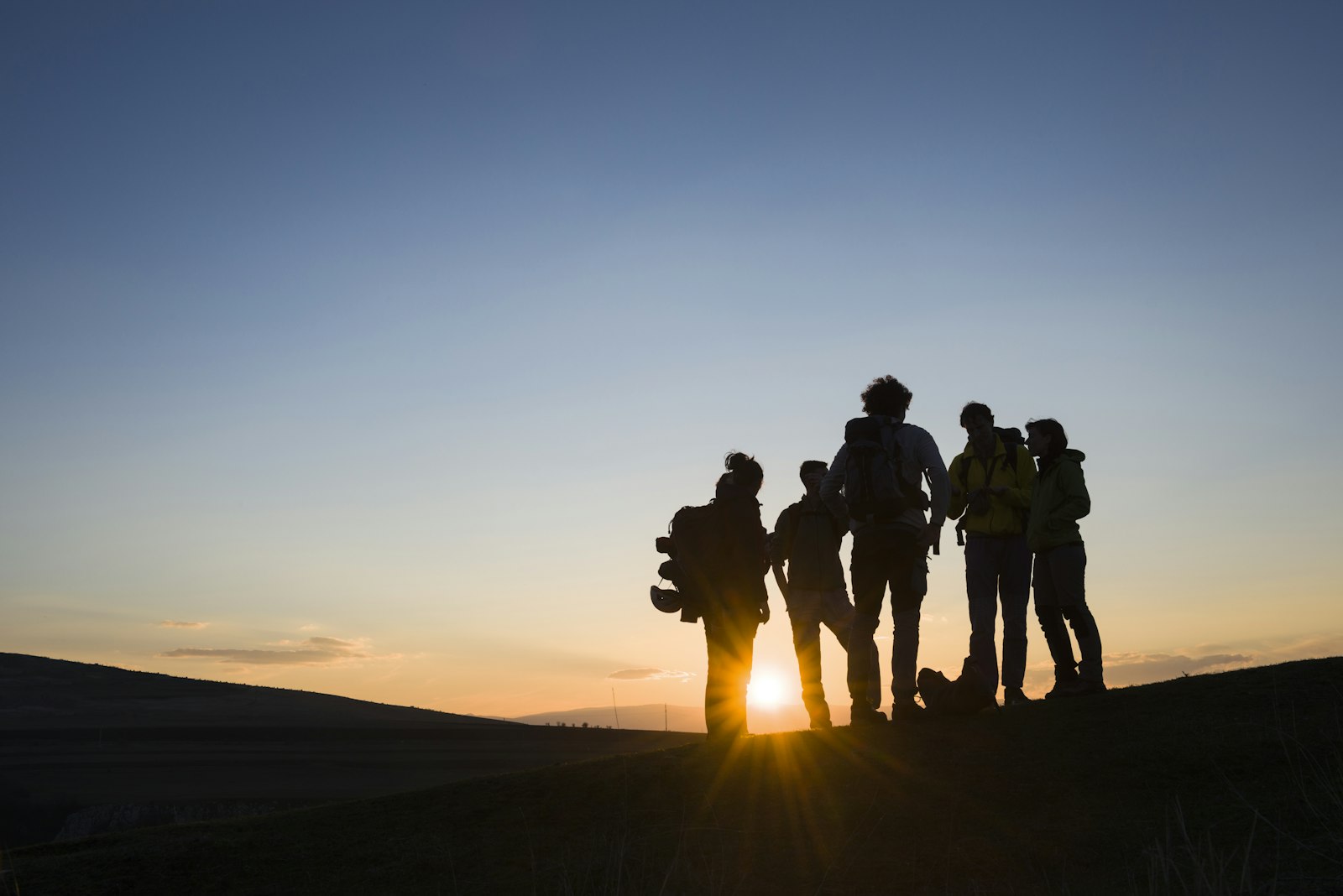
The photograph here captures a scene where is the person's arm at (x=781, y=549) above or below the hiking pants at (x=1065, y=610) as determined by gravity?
above

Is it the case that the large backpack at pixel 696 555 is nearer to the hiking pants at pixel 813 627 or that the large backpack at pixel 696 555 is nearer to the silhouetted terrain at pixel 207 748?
the hiking pants at pixel 813 627

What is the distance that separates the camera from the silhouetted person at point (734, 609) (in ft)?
26.4

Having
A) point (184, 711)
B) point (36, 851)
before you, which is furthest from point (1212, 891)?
point (184, 711)

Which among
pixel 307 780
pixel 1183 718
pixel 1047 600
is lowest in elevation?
pixel 307 780

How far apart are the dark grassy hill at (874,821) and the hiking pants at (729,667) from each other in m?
1.03

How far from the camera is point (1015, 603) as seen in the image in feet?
26.5

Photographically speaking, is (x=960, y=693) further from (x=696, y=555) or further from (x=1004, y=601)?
(x=696, y=555)

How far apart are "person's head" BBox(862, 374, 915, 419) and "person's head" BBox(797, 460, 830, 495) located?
5.22 feet

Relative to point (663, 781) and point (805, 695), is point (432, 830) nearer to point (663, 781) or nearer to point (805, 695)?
point (663, 781)

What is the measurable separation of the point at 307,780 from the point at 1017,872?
15599 mm

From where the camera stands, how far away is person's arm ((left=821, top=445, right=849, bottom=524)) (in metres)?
7.30

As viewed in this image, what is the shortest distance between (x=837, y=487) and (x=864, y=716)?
1.60 metres

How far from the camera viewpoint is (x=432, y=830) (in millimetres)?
5898

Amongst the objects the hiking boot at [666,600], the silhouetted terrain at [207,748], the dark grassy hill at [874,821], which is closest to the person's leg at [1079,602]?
the dark grassy hill at [874,821]
